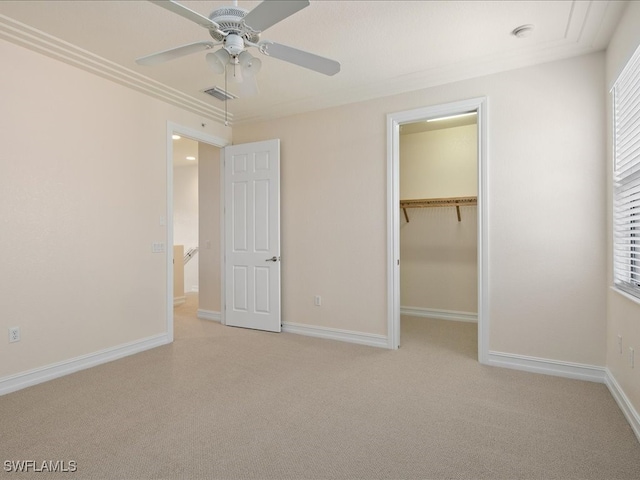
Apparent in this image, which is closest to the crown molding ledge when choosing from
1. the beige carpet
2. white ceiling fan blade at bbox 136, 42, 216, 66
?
white ceiling fan blade at bbox 136, 42, 216, 66

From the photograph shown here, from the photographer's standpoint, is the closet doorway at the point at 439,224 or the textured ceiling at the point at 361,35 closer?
the textured ceiling at the point at 361,35

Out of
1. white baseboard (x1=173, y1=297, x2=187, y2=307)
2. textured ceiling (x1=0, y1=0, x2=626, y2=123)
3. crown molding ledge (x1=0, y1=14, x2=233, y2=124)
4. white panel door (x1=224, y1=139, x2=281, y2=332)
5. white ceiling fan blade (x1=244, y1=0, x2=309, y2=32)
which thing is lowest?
white baseboard (x1=173, y1=297, x2=187, y2=307)

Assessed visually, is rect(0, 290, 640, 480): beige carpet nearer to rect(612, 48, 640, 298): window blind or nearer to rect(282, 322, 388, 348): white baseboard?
rect(282, 322, 388, 348): white baseboard

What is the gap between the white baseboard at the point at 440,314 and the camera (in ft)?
16.8

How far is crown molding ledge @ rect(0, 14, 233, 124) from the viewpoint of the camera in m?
2.72

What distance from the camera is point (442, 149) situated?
5.33 meters

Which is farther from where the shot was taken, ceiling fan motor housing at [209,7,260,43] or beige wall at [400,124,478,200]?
beige wall at [400,124,478,200]

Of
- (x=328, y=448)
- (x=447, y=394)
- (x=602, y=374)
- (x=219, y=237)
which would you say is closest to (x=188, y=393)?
(x=328, y=448)

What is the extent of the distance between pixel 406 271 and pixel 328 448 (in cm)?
390

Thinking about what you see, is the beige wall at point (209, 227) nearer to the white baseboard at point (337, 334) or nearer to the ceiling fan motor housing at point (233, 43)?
the white baseboard at point (337, 334)

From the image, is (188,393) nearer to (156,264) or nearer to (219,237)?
(156,264)

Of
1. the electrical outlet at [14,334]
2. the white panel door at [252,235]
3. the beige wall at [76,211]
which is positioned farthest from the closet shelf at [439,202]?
the electrical outlet at [14,334]

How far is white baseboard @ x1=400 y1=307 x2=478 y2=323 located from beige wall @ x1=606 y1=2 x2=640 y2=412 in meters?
2.23

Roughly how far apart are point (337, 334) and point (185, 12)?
3427 millimetres
